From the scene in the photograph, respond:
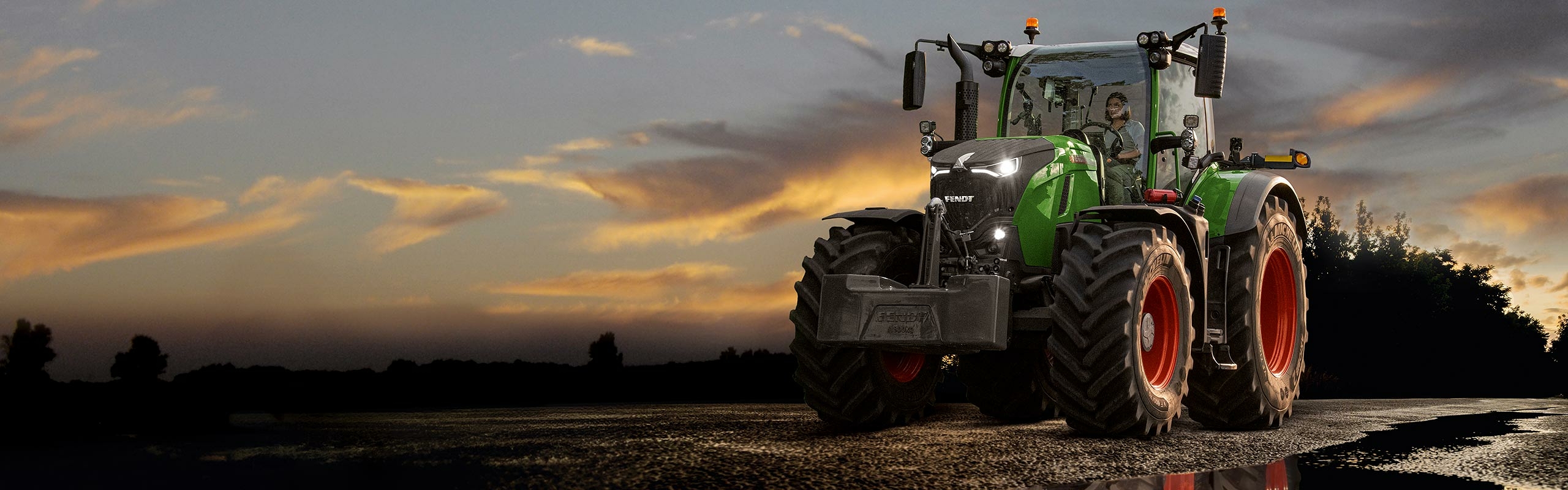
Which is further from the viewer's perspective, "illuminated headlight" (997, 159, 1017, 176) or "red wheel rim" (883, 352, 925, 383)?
"red wheel rim" (883, 352, 925, 383)

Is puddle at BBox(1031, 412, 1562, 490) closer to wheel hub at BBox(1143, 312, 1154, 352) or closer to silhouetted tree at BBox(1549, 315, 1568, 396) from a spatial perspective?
wheel hub at BBox(1143, 312, 1154, 352)

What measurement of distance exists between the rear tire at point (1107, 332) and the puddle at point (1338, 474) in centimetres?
96

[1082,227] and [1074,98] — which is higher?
[1074,98]

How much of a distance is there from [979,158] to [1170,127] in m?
2.09

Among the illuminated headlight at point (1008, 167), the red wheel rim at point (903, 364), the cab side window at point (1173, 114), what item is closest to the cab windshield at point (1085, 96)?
the cab side window at point (1173, 114)

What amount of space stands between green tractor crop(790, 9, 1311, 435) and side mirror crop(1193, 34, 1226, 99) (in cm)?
1

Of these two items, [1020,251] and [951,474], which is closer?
[951,474]

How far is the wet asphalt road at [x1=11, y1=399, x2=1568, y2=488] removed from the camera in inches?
278

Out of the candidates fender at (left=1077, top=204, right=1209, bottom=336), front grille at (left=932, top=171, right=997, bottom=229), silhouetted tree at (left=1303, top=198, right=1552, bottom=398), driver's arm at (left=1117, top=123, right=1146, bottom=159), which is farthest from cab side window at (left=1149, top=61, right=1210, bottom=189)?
silhouetted tree at (left=1303, top=198, right=1552, bottom=398)

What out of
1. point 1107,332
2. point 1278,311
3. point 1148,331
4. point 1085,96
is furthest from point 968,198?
point 1278,311

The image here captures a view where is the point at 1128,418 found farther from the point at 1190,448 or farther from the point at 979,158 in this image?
the point at 979,158

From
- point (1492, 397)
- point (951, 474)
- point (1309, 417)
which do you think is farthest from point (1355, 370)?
point (951, 474)

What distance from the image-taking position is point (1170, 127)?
11.0 m

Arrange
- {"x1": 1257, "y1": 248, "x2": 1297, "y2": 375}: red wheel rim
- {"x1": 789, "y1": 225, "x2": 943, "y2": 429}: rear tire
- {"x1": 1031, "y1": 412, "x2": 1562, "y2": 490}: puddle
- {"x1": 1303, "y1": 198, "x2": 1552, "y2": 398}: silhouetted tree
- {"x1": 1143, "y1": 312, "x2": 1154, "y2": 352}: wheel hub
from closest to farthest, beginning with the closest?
{"x1": 1031, "y1": 412, "x2": 1562, "y2": 490}: puddle, {"x1": 1143, "y1": 312, "x2": 1154, "y2": 352}: wheel hub, {"x1": 789, "y1": 225, "x2": 943, "y2": 429}: rear tire, {"x1": 1257, "y1": 248, "x2": 1297, "y2": 375}: red wheel rim, {"x1": 1303, "y1": 198, "x2": 1552, "y2": 398}: silhouetted tree
